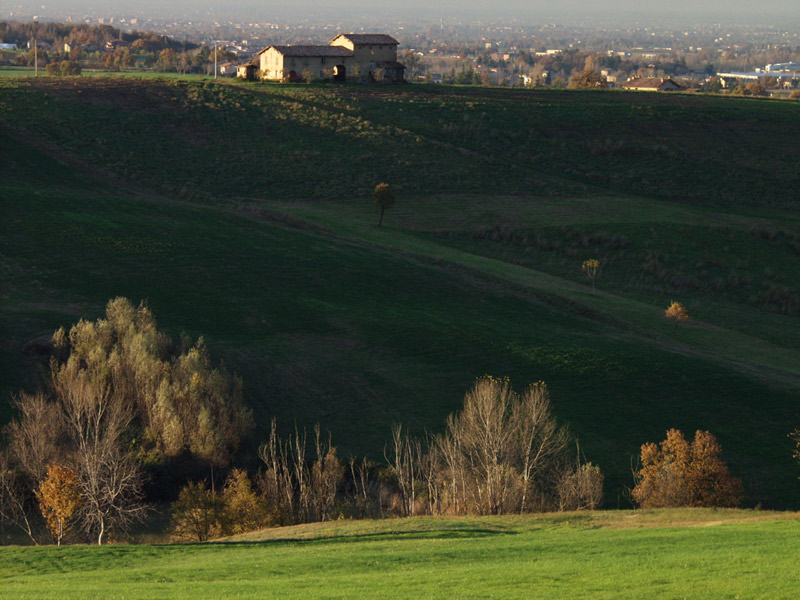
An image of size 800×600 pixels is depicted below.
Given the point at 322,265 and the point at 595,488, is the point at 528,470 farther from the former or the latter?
the point at 322,265

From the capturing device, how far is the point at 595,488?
3362 cm

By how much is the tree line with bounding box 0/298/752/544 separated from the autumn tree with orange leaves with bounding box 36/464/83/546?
0.05 metres

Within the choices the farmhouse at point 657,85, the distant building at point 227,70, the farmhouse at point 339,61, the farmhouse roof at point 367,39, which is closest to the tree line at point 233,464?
the farmhouse at point 339,61

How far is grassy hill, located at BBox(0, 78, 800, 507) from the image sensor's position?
4344 cm

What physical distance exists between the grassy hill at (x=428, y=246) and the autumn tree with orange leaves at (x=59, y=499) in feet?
28.8

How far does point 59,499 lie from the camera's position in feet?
99.2

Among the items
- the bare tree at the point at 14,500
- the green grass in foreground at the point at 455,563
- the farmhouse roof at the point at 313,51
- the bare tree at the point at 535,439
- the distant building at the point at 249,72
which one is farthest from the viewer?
the distant building at the point at 249,72

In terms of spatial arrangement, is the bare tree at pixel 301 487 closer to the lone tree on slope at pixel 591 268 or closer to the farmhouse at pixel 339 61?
the lone tree on slope at pixel 591 268

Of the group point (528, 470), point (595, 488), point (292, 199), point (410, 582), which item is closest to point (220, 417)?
point (528, 470)

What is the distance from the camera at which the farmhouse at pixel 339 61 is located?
11294 centimetres

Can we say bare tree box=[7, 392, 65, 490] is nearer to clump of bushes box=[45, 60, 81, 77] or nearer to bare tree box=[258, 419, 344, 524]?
bare tree box=[258, 419, 344, 524]

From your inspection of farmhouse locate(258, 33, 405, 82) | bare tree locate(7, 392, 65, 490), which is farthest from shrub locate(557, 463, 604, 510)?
farmhouse locate(258, 33, 405, 82)

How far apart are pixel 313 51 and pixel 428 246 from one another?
54.1 metres

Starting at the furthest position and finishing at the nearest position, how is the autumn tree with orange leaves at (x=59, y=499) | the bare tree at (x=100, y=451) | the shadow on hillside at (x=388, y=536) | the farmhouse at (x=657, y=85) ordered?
the farmhouse at (x=657, y=85), the bare tree at (x=100, y=451), the autumn tree with orange leaves at (x=59, y=499), the shadow on hillside at (x=388, y=536)
